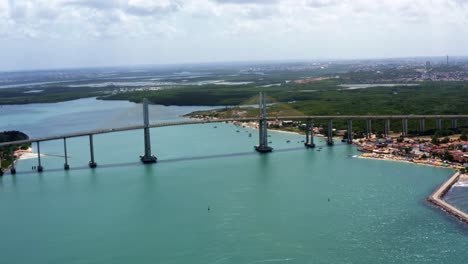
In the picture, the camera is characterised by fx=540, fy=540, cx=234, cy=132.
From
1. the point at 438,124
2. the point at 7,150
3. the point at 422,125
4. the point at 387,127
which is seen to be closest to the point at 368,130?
the point at 387,127

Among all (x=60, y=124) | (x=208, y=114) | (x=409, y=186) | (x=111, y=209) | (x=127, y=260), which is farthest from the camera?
(x=208, y=114)

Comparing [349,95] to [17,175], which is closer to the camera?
[17,175]

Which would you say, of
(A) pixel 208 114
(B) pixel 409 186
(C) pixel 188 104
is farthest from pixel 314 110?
(B) pixel 409 186

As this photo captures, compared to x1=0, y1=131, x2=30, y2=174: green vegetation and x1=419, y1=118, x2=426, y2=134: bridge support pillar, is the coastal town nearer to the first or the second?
x1=419, y1=118, x2=426, y2=134: bridge support pillar

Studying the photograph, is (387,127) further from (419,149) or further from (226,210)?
(226,210)

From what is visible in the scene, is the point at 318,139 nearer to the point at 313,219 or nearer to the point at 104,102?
the point at 313,219
